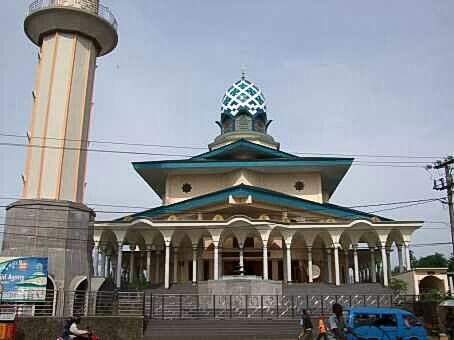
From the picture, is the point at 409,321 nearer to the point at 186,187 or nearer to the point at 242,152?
the point at 242,152

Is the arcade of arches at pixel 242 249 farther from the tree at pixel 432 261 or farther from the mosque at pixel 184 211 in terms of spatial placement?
the tree at pixel 432 261

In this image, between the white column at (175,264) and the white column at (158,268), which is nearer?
the white column at (175,264)

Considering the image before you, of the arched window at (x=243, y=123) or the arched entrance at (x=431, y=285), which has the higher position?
the arched window at (x=243, y=123)

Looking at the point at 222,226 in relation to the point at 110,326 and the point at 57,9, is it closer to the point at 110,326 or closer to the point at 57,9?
the point at 110,326

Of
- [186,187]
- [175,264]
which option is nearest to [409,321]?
[175,264]

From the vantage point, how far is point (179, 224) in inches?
1128

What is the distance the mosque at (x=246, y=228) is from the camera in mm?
28672


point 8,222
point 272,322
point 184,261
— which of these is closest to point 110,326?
point 272,322

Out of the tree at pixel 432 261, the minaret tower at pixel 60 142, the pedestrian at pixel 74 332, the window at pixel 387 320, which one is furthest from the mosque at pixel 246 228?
the tree at pixel 432 261

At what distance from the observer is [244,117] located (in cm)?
4031

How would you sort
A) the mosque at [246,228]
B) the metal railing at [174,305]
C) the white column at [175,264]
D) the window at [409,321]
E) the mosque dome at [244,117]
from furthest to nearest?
the mosque dome at [244,117]
the white column at [175,264]
the mosque at [246,228]
the metal railing at [174,305]
the window at [409,321]

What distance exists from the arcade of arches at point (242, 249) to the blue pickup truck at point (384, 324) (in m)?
13.1

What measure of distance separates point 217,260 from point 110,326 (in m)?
11.8

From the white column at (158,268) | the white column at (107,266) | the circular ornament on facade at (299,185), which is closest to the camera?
the white column at (158,268)
